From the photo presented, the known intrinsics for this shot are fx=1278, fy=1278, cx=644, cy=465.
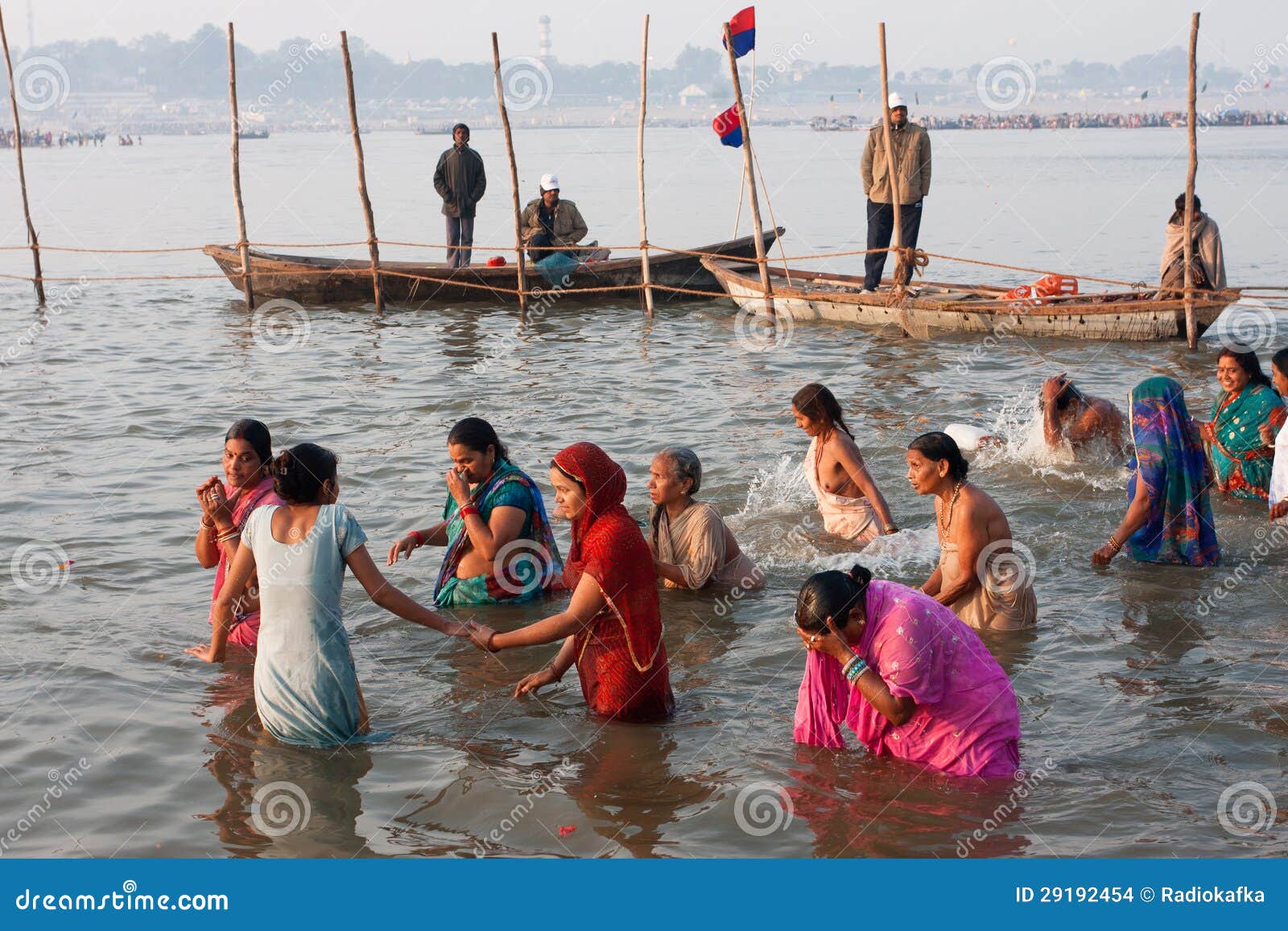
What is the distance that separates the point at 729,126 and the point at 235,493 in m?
12.3

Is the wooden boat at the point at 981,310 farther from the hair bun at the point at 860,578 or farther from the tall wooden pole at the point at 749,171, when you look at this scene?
the hair bun at the point at 860,578

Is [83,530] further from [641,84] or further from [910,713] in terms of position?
[641,84]

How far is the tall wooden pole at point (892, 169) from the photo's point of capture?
13812 millimetres

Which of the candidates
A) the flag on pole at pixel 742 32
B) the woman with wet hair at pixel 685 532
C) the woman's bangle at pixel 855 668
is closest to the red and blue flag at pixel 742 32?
the flag on pole at pixel 742 32

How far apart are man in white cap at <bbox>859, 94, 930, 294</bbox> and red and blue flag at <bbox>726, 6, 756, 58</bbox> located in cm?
243

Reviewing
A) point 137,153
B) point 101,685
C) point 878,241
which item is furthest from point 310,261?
point 137,153

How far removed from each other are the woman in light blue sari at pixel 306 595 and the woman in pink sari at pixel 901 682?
138 cm

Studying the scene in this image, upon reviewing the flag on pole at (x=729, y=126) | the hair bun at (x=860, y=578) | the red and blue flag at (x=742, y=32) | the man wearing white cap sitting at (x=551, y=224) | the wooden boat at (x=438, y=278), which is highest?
the red and blue flag at (x=742, y=32)

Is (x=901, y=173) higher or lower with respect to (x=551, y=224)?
higher

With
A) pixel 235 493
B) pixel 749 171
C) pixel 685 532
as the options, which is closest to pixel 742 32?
pixel 749 171

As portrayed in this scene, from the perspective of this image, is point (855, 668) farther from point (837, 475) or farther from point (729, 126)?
point (729, 126)

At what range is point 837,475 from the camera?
23.4 feet

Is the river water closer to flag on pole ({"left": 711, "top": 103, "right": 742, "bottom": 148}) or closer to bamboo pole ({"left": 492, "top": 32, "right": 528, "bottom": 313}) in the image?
bamboo pole ({"left": 492, "top": 32, "right": 528, "bottom": 313})

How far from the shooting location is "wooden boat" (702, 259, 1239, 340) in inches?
525
